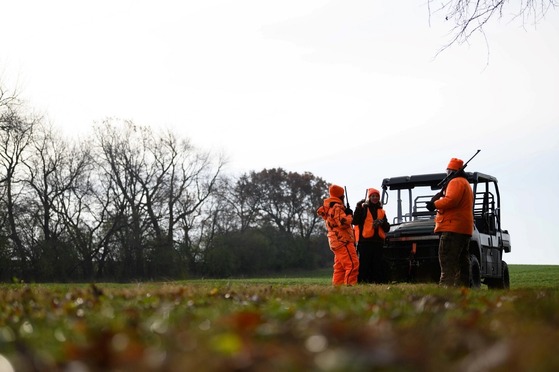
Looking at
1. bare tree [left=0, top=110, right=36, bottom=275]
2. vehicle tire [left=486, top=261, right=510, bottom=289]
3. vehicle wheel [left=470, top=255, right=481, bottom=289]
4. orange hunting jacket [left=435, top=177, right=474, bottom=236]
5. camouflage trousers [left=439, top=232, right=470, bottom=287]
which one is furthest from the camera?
bare tree [left=0, top=110, right=36, bottom=275]

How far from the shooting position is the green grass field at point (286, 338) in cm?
299

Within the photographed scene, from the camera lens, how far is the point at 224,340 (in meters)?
A: 3.33

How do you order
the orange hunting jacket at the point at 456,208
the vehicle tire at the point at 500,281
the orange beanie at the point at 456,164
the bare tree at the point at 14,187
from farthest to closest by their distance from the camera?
1. the bare tree at the point at 14,187
2. the vehicle tire at the point at 500,281
3. the orange beanie at the point at 456,164
4. the orange hunting jacket at the point at 456,208

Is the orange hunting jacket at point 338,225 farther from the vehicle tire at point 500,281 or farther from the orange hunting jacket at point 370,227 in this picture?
the vehicle tire at point 500,281

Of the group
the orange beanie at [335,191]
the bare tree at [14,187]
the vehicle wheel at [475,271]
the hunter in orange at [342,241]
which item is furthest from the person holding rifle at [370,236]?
the bare tree at [14,187]

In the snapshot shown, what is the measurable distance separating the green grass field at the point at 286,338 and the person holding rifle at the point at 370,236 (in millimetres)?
10257

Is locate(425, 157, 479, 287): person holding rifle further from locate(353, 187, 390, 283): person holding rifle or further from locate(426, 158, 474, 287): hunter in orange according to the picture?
locate(353, 187, 390, 283): person holding rifle

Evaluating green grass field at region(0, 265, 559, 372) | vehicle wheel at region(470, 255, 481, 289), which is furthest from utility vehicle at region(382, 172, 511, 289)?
green grass field at region(0, 265, 559, 372)

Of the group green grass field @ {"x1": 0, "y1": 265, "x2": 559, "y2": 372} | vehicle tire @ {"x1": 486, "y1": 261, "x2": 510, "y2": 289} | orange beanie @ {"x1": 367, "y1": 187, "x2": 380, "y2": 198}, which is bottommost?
green grass field @ {"x1": 0, "y1": 265, "x2": 559, "y2": 372}

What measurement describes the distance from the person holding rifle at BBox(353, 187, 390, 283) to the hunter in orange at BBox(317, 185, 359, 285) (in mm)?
216

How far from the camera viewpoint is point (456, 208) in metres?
14.1

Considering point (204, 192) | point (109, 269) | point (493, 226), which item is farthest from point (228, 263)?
point (493, 226)

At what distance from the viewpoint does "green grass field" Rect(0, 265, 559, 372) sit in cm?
299

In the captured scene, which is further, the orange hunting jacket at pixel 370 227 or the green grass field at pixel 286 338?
the orange hunting jacket at pixel 370 227
